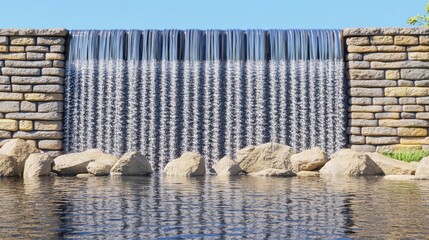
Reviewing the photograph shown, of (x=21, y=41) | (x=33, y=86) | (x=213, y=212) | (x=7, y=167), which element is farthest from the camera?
(x=21, y=41)

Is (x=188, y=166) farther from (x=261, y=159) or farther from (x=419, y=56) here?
(x=419, y=56)

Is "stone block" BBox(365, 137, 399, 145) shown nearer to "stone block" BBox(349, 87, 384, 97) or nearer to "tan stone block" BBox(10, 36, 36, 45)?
"stone block" BBox(349, 87, 384, 97)

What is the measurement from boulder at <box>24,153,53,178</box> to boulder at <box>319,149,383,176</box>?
499 cm

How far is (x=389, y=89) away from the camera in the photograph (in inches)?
601

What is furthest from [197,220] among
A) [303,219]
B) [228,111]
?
[228,111]

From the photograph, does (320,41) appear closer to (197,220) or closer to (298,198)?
(298,198)

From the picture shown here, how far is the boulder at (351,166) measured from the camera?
12.3 metres

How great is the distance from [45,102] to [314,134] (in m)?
6.24

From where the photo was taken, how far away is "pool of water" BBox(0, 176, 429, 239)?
4.64 meters

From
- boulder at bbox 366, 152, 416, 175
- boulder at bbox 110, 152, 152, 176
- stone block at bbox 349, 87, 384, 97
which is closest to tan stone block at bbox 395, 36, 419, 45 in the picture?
stone block at bbox 349, 87, 384, 97

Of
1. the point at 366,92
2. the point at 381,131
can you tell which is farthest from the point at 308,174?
the point at 366,92

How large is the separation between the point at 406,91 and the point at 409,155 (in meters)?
1.65

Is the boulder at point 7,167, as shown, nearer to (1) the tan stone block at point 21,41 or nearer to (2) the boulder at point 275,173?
(2) the boulder at point 275,173

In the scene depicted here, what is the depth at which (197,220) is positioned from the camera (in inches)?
206
